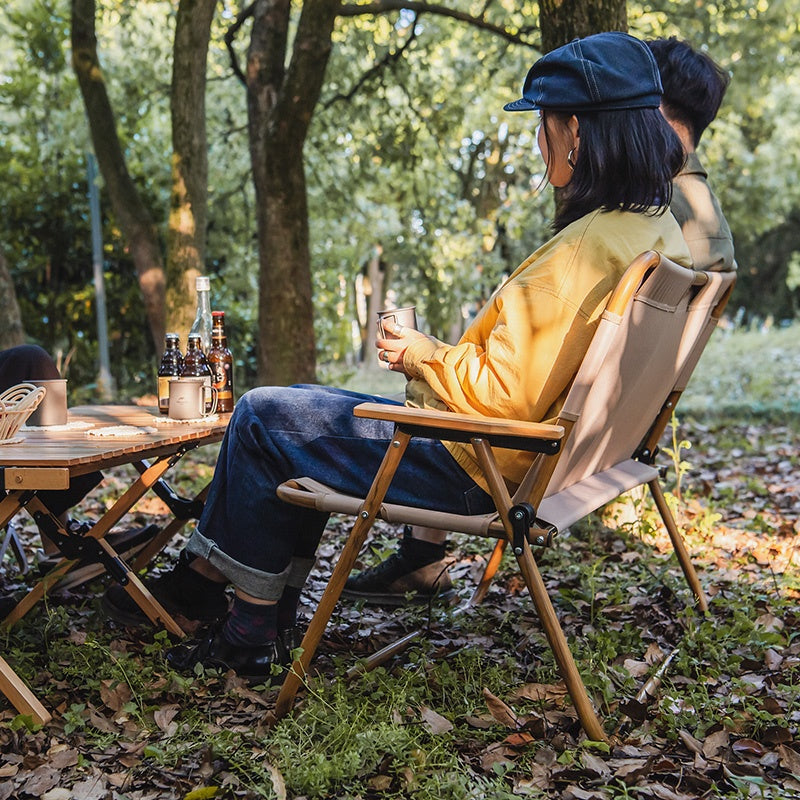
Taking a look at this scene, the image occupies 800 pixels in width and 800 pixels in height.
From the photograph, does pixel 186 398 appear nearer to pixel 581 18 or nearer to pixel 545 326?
pixel 545 326

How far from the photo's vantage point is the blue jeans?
2607mm

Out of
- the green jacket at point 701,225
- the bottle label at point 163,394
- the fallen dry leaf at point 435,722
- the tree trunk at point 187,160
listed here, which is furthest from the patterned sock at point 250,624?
the tree trunk at point 187,160

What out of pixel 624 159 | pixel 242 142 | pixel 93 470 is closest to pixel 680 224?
pixel 624 159

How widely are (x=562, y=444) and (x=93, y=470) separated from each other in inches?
48.4

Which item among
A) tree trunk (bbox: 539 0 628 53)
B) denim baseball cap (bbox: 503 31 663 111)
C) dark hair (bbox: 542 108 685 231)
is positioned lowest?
dark hair (bbox: 542 108 685 231)

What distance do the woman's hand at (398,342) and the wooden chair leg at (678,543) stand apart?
42.2 inches

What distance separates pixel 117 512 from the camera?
2883 mm

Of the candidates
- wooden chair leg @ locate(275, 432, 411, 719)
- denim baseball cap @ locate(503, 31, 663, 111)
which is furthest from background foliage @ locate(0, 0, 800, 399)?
wooden chair leg @ locate(275, 432, 411, 719)

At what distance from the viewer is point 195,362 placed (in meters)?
3.31

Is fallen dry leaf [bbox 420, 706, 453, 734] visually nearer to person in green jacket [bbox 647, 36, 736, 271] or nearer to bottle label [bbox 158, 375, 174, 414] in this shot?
bottle label [bbox 158, 375, 174, 414]

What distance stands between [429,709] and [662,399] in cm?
122

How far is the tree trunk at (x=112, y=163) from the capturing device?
25.3 feet

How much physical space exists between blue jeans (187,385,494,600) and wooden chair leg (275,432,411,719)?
0.20 m

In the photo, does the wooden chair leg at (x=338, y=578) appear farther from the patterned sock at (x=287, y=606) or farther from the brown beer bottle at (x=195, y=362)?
the brown beer bottle at (x=195, y=362)
